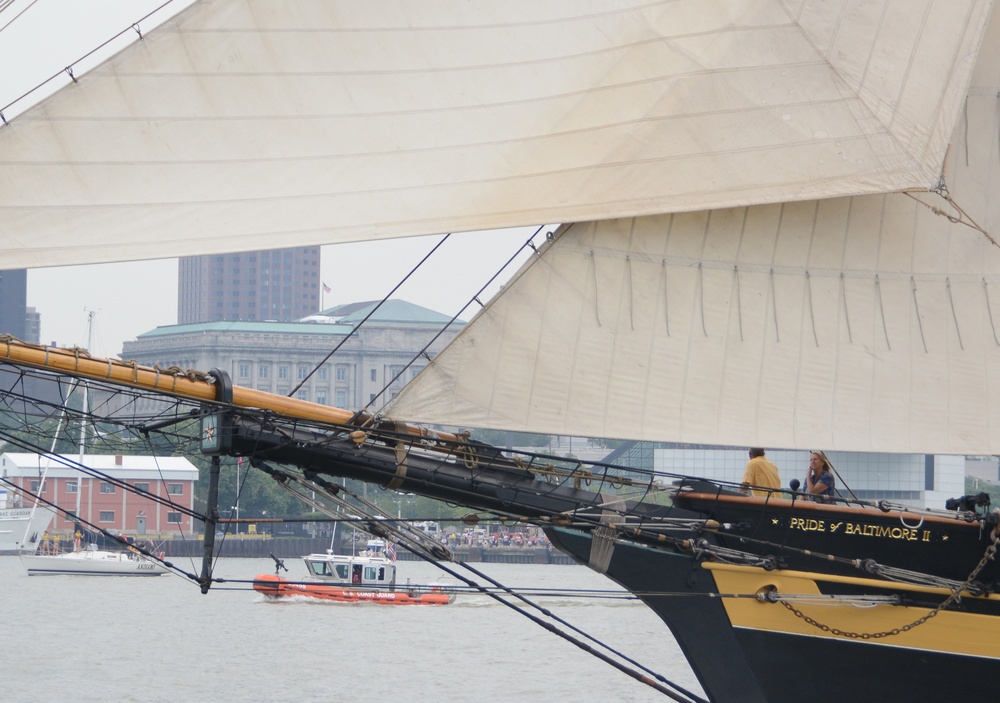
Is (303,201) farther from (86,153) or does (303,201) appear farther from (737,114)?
(737,114)

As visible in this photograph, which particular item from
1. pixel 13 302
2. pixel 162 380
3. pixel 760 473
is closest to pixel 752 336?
pixel 760 473

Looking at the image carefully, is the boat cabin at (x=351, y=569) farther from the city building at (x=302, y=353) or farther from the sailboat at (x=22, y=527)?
the city building at (x=302, y=353)

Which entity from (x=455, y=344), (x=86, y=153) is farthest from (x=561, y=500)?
(x=86, y=153)

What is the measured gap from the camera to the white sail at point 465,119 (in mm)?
12500

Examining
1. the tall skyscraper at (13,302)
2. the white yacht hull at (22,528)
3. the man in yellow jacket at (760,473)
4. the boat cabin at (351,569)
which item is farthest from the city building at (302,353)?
the man in yellow jacket at (760,473)

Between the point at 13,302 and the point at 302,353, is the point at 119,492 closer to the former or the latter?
the point at 302,353

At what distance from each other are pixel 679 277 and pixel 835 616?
12.0 ft

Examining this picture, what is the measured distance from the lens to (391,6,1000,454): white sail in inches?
587

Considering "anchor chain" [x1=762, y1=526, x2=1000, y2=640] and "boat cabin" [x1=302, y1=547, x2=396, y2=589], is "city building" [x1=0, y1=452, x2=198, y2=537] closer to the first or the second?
"boat cabin" [x1=302, y1=547, x2=396, y2=589]

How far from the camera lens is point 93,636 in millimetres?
37406

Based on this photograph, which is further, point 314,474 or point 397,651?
point 397,651

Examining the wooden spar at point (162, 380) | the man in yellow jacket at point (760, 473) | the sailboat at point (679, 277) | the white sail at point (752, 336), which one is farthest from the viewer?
the man in yellow jacket at point (760, 473)

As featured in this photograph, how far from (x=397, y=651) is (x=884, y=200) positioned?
842 inches

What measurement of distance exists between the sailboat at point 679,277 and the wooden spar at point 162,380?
0.10 feet
